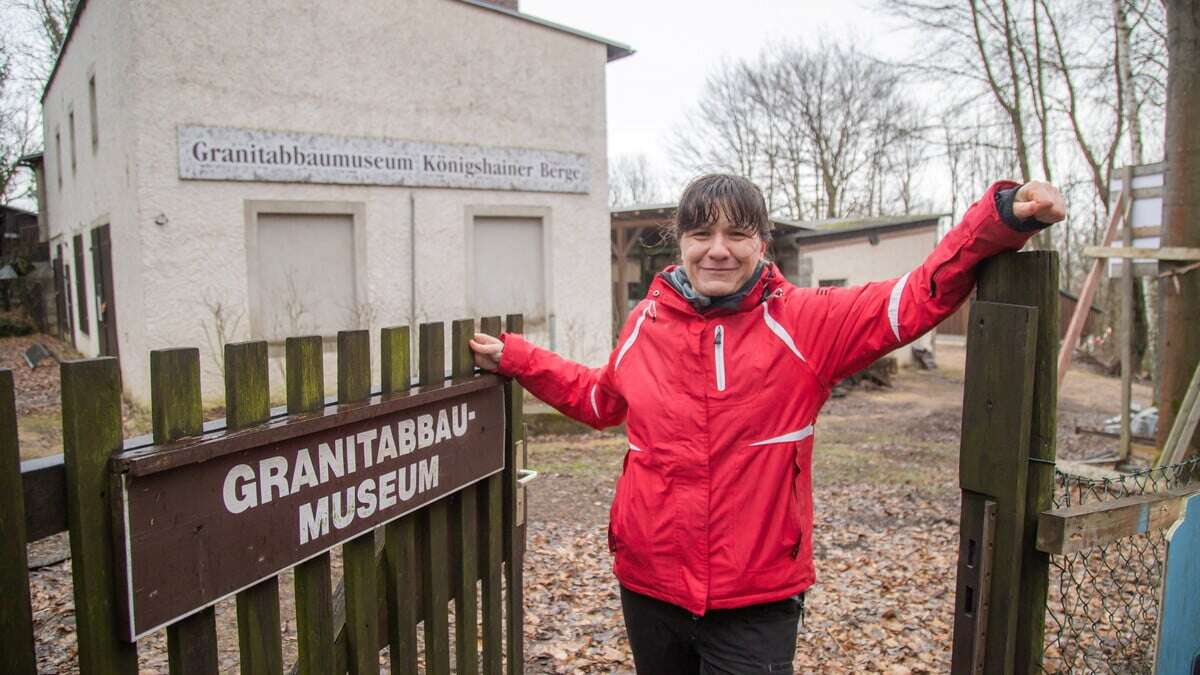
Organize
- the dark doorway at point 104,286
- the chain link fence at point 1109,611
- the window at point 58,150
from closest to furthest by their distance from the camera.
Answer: the chain link fence at point 1109,611 < the dark doorway at point 104,286 < the window at point 58,150

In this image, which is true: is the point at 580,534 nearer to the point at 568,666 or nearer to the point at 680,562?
the point at 568,666

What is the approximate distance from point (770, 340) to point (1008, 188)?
2.13 feet

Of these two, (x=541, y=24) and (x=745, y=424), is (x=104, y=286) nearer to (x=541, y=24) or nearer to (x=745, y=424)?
(x=541, y=24)

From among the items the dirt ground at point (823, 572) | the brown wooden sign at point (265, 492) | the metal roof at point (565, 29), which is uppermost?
the metal roof at point (565, 29)

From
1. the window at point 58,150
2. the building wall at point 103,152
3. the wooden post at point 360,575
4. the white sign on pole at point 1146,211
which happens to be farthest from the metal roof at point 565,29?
the wooden post at point 360,575

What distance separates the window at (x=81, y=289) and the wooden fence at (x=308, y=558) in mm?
14163

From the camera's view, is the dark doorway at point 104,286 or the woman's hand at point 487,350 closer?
the woman's hand at point 487,350

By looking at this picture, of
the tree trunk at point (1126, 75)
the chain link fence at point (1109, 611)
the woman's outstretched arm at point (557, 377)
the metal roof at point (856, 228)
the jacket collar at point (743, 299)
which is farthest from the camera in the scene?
the metal roof at point (856, 228)

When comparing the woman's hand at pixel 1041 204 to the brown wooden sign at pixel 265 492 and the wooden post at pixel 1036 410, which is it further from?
the brown wooden sign at pixel 265 492

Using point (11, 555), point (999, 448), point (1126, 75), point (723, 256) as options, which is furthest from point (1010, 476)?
point (1126, 75)

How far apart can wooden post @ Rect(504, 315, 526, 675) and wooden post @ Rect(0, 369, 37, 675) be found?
154 centimetres

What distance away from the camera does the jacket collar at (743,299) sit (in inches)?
83.2

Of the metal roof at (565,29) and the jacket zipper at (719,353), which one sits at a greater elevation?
the metal roof at (565,29)

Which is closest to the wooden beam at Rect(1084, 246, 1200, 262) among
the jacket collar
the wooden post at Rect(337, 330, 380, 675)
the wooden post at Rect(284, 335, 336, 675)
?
the jacket collar
